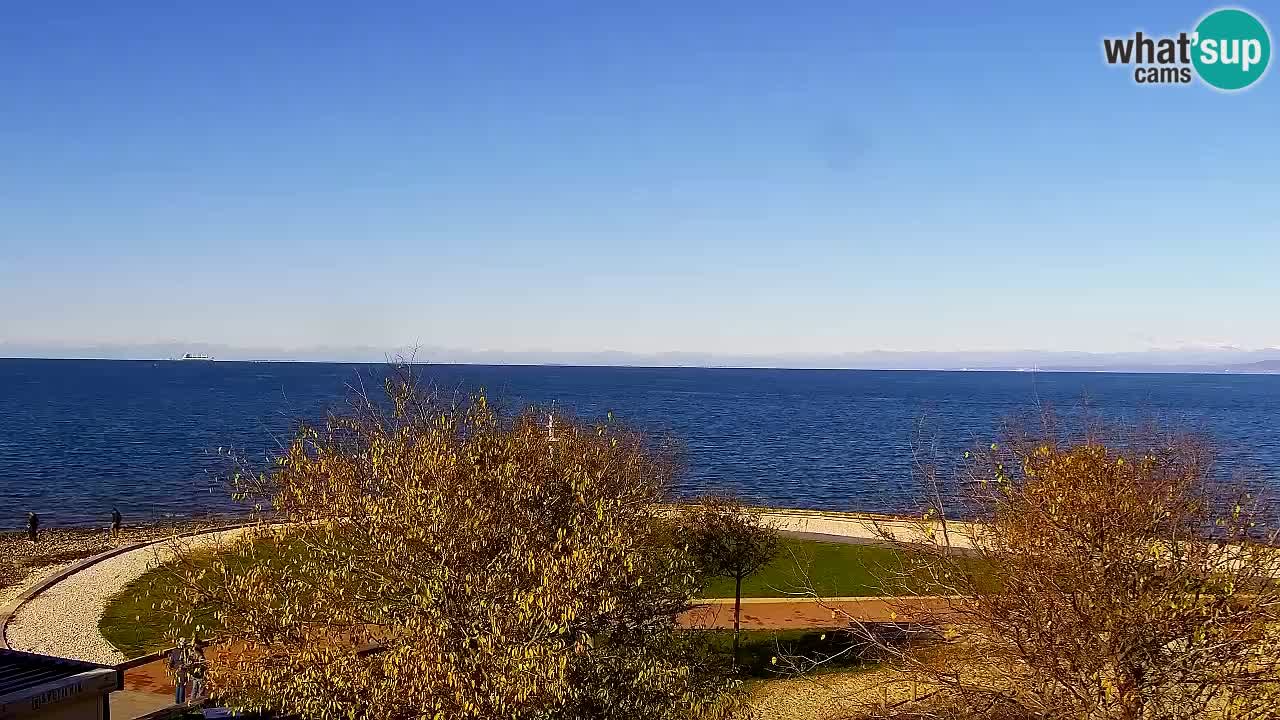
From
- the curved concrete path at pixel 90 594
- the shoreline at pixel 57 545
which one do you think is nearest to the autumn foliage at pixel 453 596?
the curved concrete path at pixel 90 594

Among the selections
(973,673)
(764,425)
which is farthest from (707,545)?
(764,425)

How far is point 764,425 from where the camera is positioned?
13362cm

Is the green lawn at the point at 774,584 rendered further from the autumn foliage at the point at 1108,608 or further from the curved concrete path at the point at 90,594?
the autumn foliage at the point at 1108,608

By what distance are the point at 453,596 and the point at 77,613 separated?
23125 mm

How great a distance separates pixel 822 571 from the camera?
116ft

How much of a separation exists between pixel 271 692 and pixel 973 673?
1029 cm

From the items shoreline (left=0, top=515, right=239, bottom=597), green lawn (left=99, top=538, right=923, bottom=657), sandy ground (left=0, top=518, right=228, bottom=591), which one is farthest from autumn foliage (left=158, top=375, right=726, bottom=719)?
shoreline (left=0, top=515, right=239, bottom=597)

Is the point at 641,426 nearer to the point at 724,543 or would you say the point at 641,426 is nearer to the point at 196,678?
the point at 724,543

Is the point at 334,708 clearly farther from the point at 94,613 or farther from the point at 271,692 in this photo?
the point at 94,613

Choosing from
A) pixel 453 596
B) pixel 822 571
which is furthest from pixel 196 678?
pixel 822 571

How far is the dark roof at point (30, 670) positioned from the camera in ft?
46.5

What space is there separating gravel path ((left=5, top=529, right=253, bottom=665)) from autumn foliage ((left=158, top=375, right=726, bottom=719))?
8671mm

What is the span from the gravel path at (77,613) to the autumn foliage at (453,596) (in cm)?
867

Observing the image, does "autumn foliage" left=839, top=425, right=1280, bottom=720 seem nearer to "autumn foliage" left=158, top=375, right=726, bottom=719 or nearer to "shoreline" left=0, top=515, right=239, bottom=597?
"autumn foliage" left=158, top=375, right=726, bottom=719
